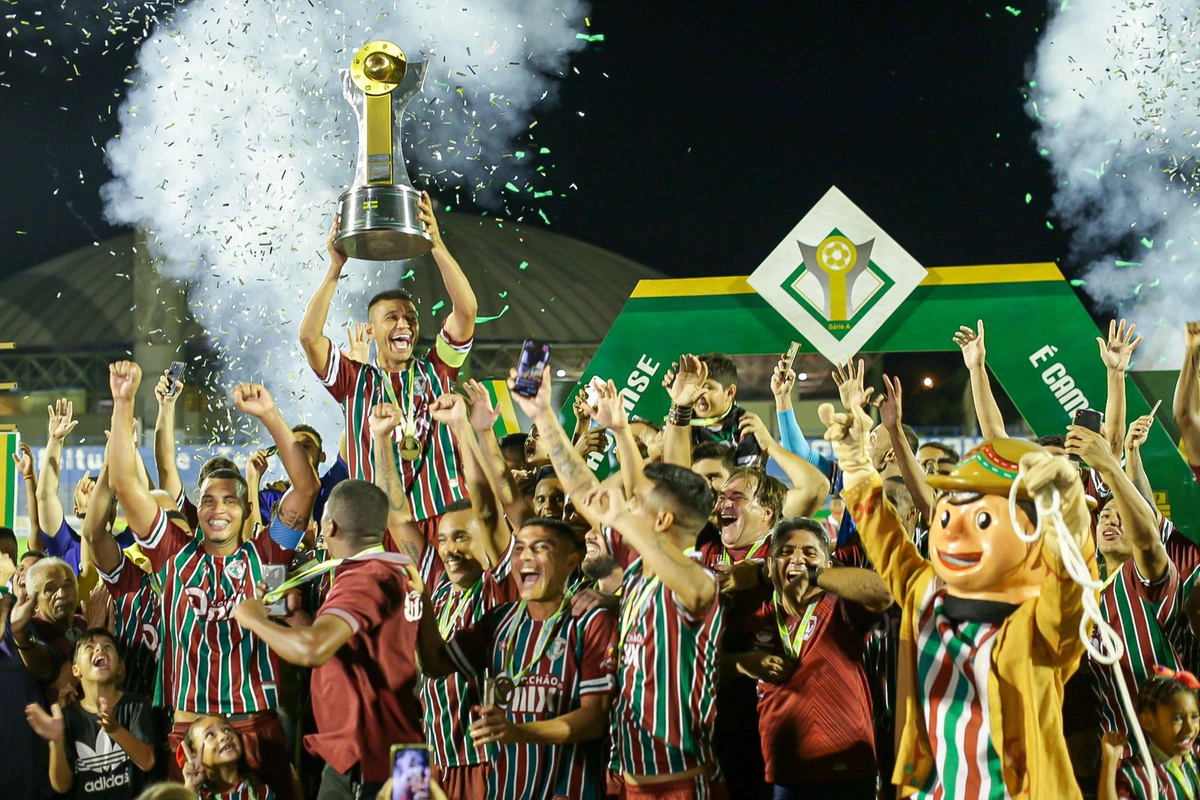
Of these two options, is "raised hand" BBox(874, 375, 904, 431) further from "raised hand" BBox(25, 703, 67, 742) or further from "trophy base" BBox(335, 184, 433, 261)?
"raised hand" BBox(25, 703, 67, 742)

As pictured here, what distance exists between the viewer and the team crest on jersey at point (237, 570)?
14.0ft

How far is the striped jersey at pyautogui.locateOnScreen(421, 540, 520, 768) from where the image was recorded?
12.7ft

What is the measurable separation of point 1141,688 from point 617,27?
707 centimetres

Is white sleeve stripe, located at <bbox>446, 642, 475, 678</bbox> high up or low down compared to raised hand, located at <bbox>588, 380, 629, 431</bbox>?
down

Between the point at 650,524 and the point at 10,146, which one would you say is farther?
the point at 10,146

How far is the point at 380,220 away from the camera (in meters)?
5.11

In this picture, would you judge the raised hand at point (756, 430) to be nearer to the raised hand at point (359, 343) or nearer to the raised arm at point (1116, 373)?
the raised arm at point (1116, 373)

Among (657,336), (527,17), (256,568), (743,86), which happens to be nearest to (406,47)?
(527,17)

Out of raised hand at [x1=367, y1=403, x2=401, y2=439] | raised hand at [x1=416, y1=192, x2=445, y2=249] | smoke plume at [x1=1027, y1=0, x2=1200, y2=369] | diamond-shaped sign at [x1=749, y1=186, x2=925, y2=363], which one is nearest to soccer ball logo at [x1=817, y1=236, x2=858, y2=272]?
diamond-shaped sign at [x1=749, y1=186, x2=925, y2=363]

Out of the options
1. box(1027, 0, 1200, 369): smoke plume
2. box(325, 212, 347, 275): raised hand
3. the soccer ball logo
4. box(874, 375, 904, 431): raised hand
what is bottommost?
box(874, 375, 904, 431): raised hand

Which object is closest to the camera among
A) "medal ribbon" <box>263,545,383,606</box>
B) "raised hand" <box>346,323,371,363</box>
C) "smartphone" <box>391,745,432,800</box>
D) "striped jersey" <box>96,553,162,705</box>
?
"smartphone" <box>391,745,432,800</box>

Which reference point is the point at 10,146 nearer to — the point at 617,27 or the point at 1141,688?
the point at 617,27

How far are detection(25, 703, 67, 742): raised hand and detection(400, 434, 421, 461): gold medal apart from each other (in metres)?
1.71

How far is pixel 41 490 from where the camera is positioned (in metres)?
5.85
